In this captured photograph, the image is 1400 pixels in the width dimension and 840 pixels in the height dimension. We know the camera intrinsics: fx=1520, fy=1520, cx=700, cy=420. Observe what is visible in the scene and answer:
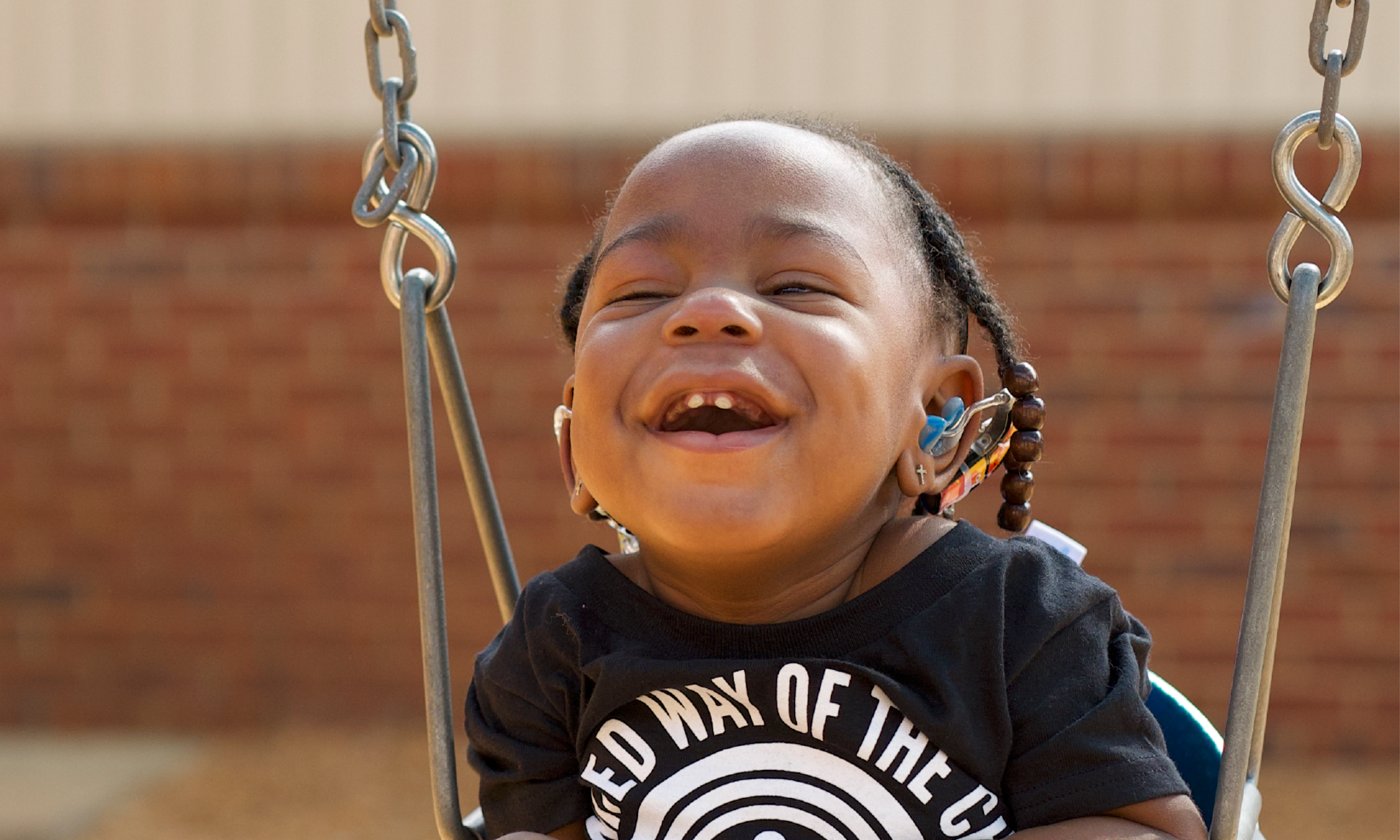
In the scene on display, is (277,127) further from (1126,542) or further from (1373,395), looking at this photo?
(1373,395)

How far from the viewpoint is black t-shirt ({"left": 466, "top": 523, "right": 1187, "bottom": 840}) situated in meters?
1.49

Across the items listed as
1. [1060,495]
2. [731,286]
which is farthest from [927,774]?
[1060,495]

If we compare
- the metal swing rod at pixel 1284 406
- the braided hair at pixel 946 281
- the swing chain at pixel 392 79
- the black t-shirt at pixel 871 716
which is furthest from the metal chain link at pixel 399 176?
the metal swing rod at pixel 1284 406

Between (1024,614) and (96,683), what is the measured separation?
13.7 feet

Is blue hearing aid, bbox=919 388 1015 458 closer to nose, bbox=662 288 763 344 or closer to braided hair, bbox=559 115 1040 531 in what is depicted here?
braided hair, bbox=559 115 1040 531

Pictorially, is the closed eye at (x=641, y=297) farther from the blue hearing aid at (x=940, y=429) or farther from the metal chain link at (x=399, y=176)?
the blue hearing aid at (x=940, y=429)

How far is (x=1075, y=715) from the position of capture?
1.49m

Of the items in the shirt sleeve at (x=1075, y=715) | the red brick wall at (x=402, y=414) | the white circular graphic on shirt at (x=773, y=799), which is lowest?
the red brick wall at (x=402, y=414)

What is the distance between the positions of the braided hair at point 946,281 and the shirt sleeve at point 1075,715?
1.13 ft

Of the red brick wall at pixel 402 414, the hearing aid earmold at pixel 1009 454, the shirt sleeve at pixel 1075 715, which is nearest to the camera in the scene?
the shirt sleeve at pixel 1075 715

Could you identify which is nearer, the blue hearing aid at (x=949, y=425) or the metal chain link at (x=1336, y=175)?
the metal chain link at (x=1336, y=175)

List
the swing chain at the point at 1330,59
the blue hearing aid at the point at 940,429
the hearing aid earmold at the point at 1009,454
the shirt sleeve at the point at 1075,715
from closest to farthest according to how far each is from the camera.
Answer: the shirt sleeve at the point at 1075,715 < the swing chain at the point at 1330,59 < the blue hearing aid at the point at 940,429 < the hearing aid earmold at the point at 1009,454

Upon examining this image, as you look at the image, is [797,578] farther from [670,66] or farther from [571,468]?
[670,66]

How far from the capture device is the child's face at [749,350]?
1494mm
